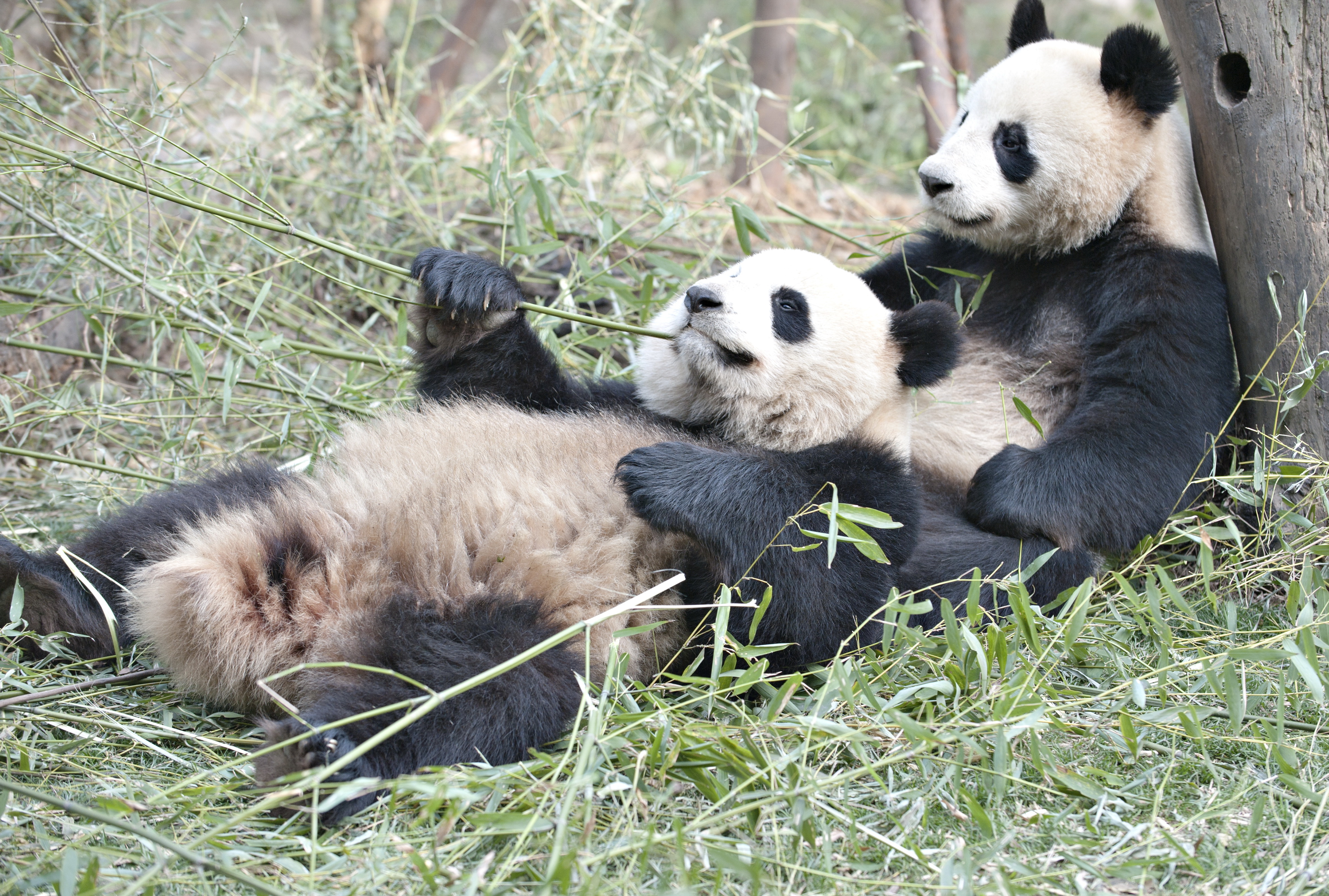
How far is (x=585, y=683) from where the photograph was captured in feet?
6.17

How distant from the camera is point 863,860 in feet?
5.61

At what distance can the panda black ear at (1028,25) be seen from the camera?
325 centimetres

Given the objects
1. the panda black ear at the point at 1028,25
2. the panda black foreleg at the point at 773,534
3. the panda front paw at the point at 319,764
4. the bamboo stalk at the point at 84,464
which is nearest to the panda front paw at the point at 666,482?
the panda black foreleg at the point at 773,534

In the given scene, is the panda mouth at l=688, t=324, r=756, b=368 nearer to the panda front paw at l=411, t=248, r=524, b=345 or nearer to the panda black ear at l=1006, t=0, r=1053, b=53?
the panda front paw at l=411, t=248, r=524, b=345

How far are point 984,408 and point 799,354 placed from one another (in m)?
0.81

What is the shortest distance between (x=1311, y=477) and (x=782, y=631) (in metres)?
1.52

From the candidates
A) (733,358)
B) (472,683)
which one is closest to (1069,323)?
(733,358)

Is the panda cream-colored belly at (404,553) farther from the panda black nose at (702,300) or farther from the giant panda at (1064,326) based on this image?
the giant panda at (1064,326)

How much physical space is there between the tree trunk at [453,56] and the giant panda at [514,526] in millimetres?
2952

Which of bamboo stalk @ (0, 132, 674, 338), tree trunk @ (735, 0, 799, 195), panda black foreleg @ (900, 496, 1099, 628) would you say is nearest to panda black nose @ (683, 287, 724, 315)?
bamboo stalk @ (0, 132, 674, 338)

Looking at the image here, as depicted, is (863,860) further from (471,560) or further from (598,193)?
(598,193)

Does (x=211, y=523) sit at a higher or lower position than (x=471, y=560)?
higher

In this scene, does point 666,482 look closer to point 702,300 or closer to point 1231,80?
point 702,300

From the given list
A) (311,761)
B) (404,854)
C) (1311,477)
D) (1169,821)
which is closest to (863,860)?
(1169,821)
